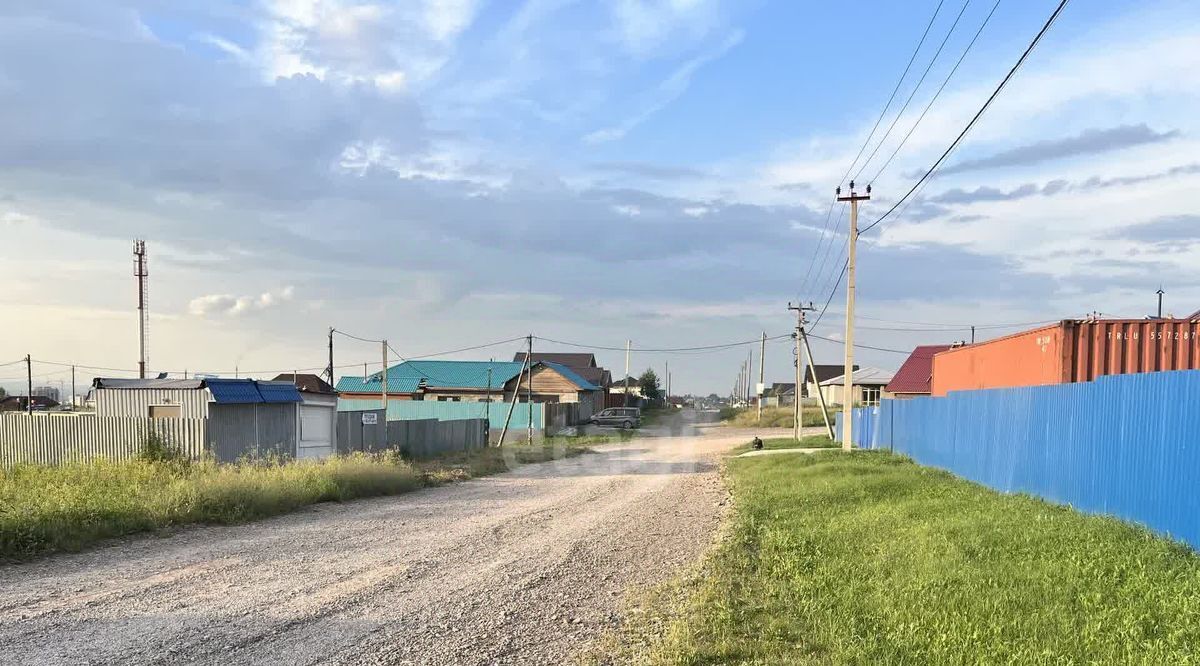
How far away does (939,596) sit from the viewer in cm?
662

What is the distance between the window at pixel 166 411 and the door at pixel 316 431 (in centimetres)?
344

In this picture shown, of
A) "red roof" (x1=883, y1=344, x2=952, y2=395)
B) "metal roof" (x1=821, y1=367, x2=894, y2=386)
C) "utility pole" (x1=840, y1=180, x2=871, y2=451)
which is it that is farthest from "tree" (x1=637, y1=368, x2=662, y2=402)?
"utility pole" (x1=840, y1=180, x2=871, y2=451)

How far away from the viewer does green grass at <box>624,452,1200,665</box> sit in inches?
213

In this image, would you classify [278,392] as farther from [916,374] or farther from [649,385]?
[649,385]

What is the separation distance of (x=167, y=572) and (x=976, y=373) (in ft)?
67.9

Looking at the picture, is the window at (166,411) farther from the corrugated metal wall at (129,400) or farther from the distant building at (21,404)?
the distant building at (21,404)

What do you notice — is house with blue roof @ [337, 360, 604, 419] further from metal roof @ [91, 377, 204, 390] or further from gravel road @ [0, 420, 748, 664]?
gravel road @ [0, 420, 748, 664]

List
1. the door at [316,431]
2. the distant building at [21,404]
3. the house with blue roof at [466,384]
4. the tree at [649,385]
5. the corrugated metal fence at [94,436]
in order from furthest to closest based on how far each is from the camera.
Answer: the tree at [649,385]
the house with blue roof at [466,384]
the distant building at [21,404]
the door at [316,431]
the corrugated metal fence at [94,436]

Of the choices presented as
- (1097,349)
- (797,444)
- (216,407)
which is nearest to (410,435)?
(216,407)

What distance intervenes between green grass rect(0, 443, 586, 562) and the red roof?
37.7m

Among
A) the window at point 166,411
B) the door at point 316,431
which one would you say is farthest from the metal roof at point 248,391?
the window at point 166,411

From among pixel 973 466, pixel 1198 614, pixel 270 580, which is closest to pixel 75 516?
pixel 270 580

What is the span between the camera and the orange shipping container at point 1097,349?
45.4 feet

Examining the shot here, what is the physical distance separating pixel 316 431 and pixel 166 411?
423 cm
